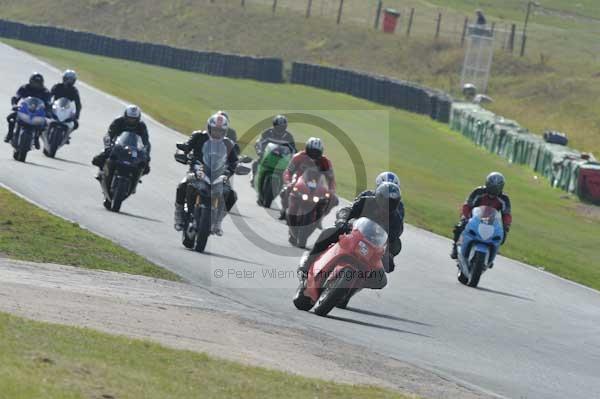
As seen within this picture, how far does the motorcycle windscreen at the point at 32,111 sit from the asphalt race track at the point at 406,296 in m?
Answer: 0.77

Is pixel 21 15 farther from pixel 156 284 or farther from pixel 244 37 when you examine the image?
pixel 156 284

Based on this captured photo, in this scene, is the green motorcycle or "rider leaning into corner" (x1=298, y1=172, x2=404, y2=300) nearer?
"rider leaning into corner" (x1=298, y1=172, x2=404, y2=300)

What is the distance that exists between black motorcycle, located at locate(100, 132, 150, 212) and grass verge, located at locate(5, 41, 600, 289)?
273 inches

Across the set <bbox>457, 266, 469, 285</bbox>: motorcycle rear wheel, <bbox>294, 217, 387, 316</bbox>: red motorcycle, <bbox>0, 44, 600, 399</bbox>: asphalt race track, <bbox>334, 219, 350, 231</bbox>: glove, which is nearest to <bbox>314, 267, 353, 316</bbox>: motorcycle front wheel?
<bbox>294, 217, 387, 316</bbox>: red motorcycle

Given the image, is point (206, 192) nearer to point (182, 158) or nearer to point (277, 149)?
point (182, 158)

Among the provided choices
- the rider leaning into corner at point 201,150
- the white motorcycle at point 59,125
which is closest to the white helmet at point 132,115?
the rider leaning into corner at point 201,150

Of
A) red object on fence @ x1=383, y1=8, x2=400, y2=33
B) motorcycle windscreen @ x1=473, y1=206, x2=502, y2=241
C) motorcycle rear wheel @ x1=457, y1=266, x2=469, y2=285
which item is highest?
red object on fence @ x1=383, y1=8, x2=400, y2=33

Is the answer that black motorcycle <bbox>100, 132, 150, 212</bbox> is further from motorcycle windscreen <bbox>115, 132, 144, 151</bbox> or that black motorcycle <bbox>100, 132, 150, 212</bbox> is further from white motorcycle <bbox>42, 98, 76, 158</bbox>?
white motorcycle <bbox>42, 98, 76, 158</bbox>

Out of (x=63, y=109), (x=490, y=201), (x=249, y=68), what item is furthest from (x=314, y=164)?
(x=249, y=68)

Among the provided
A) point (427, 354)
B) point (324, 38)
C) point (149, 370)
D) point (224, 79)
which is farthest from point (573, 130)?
point (149, 370)

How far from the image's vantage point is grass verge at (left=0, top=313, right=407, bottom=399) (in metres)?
8.18

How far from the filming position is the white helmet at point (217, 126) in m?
18.0

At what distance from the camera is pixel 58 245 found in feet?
54.0

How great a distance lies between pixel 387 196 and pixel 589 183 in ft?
75.5
